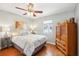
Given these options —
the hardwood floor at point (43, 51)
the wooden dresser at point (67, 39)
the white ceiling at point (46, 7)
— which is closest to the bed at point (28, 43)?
the hardwood floor at point (43, 51)

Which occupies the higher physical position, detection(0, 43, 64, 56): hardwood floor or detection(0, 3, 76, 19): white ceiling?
detection(0, 3, 76, 19): white ceiling

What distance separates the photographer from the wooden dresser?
1582 millimetres

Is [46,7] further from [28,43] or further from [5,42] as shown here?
[5,42]

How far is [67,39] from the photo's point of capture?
1.58 meters

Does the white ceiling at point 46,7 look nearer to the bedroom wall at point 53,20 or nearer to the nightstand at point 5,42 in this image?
the bedroom wall at point 53,20

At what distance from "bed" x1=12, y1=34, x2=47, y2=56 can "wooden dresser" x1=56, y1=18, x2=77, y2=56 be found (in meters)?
0.26

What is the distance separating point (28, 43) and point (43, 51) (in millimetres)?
298

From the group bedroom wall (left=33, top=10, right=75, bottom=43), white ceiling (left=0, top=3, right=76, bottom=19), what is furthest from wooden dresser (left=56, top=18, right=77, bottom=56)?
white ceiling (left=0, top=3, right=76, bottom=19)

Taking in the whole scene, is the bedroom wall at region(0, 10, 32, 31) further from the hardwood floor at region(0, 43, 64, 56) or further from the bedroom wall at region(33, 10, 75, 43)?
the hardwood floor at region(0, 43, 64, 56)

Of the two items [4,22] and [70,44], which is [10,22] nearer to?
[4,22]

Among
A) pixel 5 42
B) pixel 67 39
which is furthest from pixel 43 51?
pixel 5 42

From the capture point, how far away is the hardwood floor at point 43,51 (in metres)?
1.53

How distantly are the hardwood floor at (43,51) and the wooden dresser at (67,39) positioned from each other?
9 cm

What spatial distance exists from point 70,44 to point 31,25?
754 mm
